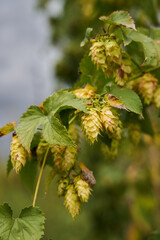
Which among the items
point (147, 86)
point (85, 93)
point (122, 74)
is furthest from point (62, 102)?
point (147, 86)

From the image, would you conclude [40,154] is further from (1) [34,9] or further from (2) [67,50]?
(2) [67,50]

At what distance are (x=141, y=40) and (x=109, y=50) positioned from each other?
0.57 feet

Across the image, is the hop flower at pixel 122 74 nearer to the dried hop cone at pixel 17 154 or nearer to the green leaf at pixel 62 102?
the green leaf at pixel 62 102

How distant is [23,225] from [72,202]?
0.13 meters

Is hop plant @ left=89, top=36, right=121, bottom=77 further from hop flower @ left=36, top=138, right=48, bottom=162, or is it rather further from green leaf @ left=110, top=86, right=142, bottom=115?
hop flower @ left=36, top=138, right=48, bottom=162

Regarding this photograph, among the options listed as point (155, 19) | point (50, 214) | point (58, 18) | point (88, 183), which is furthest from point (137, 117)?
point (50, 214)

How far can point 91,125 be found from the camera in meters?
0.69

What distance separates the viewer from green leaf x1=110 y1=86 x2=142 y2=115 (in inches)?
30.4

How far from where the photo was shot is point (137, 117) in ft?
3.39

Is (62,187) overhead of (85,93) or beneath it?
beneath

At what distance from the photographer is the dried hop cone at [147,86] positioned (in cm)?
91

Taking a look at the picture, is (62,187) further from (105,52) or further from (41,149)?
(105,52)

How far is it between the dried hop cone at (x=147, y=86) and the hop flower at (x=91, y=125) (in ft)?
0.86

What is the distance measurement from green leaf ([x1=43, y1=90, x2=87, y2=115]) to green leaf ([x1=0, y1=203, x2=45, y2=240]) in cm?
25
